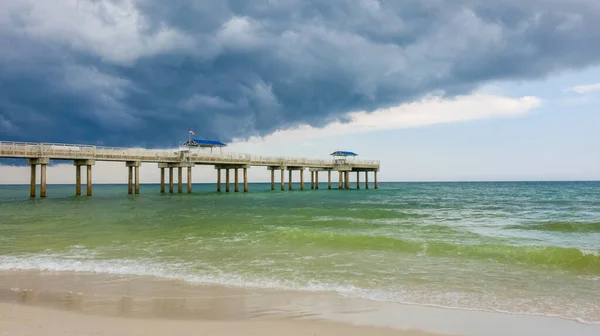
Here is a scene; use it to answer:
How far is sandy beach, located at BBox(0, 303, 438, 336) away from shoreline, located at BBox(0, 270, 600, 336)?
0.14 metres

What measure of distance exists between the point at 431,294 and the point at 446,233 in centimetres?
847

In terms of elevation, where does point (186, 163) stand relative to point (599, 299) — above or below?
above

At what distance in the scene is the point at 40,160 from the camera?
111 ft

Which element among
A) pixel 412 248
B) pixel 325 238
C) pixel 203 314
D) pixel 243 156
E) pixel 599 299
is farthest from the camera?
pixel 243 156

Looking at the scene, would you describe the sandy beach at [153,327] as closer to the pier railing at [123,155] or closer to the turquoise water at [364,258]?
the turquoise water at [364,258]

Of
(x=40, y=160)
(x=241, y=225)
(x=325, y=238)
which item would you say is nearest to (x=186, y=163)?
(x=40, y=160)

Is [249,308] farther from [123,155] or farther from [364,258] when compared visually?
Result: [123,155]

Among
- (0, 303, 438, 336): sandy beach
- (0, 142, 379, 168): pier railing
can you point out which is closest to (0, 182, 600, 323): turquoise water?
(0, 303, 438, 336): sandy beach

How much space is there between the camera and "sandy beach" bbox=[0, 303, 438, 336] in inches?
201

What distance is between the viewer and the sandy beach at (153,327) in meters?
5.11

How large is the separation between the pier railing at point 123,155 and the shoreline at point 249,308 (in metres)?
29.3

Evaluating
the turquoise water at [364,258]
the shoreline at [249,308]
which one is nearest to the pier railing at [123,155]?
the turquoise water at [364,258]

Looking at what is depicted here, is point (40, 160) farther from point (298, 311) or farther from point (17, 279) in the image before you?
point (298, 311)

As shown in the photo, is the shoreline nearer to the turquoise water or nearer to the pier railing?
the turquoise water
